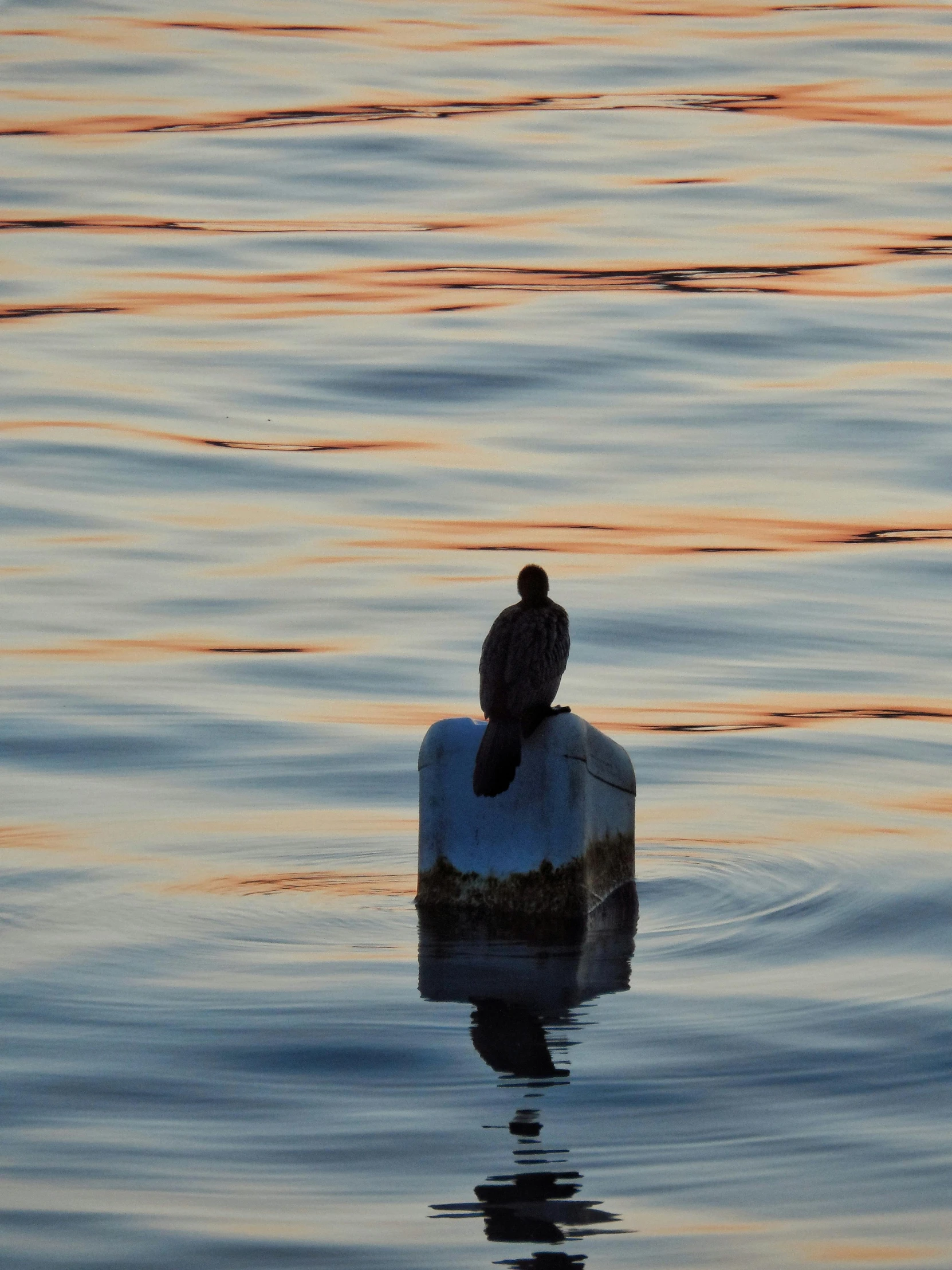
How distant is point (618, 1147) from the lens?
6613mm

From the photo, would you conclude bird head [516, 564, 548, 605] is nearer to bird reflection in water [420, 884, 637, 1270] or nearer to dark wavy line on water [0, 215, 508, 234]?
bird reflection in water [420, 884, 637, 1270]

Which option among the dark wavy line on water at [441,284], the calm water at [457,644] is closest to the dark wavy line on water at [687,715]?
the calm water at [457,644]

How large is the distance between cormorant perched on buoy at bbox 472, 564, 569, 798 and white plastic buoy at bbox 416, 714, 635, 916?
3.2 inches

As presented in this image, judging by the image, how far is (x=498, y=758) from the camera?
29.0 ft

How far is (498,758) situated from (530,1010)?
119 cm

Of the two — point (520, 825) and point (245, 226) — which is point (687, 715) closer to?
point (520, 825)

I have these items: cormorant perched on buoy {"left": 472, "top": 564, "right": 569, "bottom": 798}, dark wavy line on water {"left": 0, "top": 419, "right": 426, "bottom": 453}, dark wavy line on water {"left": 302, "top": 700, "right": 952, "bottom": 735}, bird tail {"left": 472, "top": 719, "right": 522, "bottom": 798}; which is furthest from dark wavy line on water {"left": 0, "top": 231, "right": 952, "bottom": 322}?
bird tail {"left": 472, "top": 719, "right": 522, "bottom": 798}

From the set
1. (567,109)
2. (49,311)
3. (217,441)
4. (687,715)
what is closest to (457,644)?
(687,715)

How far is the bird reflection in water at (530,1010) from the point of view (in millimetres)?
6113

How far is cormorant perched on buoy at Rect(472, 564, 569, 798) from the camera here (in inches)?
346

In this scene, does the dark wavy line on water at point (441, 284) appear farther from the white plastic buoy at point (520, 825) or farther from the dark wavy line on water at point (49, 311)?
the white plastic buoy at point (520, 825)

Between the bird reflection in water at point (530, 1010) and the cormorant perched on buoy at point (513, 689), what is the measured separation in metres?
0.59

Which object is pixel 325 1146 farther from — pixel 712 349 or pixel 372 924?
pixel 712 349

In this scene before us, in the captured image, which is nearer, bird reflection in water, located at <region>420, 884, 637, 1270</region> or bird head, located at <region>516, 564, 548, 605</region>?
bird reflection in water, located at <region>420, 884, 637, 1270</region>
